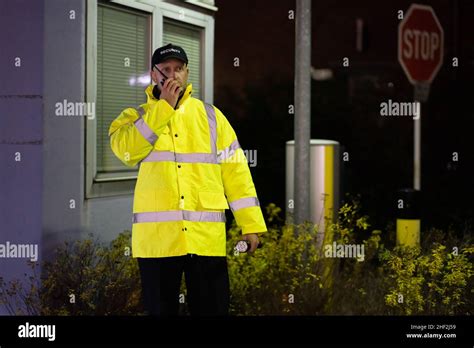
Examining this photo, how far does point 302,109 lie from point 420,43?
405cm

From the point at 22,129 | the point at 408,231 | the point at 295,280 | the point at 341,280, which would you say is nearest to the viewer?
the point at 22,129

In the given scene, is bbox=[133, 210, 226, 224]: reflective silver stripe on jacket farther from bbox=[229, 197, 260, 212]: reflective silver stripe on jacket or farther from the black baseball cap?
the black baseball cap

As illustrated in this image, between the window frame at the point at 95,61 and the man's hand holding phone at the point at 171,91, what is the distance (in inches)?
72.1

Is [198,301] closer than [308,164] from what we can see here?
Yes

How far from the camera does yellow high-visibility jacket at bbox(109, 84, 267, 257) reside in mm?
5543

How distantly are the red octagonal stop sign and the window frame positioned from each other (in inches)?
95.5

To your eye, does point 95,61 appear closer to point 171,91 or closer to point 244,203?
point 171,91

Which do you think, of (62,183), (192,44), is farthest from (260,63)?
(62,183)

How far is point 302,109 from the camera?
7.48 m

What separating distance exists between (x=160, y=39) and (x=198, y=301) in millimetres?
2861

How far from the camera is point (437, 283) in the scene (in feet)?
23.3

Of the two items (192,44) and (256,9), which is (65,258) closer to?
(192,44)

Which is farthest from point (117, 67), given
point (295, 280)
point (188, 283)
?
point (188, 283)

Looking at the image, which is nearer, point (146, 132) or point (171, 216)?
point (146, 132)
